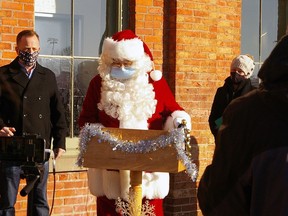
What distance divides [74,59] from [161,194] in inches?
80.9

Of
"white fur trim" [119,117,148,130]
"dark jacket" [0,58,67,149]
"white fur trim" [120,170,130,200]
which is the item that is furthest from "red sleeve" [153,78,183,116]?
"dark jacket" [0,58,67,149]

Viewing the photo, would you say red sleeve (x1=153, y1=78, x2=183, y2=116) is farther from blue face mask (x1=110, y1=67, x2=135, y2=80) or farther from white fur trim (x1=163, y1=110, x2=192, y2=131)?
blue face mask (x1=110, y1=67, x2=135, y2=80)

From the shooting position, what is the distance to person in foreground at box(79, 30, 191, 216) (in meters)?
5.83

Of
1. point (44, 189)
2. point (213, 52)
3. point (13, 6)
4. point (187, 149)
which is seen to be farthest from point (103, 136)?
point (213, 52)

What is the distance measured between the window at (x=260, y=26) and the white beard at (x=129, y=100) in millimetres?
3259

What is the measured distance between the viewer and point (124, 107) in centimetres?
583

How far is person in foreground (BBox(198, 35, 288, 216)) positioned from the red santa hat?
3352 millimetres

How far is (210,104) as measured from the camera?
8.20 m

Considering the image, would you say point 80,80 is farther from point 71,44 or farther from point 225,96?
point 225,96

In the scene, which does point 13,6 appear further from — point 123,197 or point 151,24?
point 123,197

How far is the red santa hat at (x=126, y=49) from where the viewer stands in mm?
5855

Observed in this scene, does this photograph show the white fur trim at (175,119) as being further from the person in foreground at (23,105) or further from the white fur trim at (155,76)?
the person in foreground at (23,105)

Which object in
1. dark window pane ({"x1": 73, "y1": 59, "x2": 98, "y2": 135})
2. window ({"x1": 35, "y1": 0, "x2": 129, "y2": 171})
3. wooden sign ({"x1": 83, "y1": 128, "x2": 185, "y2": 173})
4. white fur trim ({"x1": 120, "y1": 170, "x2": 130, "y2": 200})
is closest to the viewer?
wooden sign ({"x1": 83, "y1": 128, "x2": 185, "y2": 173})

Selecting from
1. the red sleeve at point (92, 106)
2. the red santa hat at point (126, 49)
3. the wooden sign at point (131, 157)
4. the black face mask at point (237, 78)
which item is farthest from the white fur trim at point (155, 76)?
the black face mask at point (237, 78)
